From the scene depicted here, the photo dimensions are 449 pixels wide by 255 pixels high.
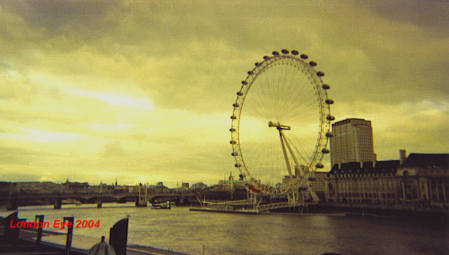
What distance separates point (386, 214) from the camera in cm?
7869

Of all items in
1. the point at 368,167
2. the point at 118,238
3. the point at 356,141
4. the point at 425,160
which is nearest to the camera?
the point at 118,238

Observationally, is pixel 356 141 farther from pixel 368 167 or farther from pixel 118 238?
pixel 118 238

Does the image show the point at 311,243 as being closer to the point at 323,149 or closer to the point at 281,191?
the point at 323,149

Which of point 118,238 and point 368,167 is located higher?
point 368,167

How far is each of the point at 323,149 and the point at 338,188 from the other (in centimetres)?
6086

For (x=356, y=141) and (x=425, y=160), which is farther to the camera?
(x=356, y=141)

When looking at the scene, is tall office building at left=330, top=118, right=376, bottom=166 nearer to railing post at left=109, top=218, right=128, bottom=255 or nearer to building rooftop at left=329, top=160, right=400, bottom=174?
building rooftop at left=329, top=160, right=400, bottom=174

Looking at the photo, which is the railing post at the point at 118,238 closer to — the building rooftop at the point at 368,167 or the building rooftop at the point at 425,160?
the building rooftop at the point at 425,160

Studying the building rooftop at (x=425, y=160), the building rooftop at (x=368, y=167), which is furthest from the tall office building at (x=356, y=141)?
the building rooftop at (x=425, y=160)

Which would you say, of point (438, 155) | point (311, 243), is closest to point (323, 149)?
point (311, 243)

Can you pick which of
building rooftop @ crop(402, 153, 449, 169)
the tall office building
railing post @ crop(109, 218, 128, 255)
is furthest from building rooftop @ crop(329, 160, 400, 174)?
railing post @ crop(109, 218, 128, 255)

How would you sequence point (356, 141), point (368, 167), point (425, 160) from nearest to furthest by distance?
point (425, 160)
point (368, 167)
point (356, 141)

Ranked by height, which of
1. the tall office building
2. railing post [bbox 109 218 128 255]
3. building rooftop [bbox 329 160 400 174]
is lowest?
railing post [bbox 109 218 128 255]

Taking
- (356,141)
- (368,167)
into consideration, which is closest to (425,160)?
(368,167)
